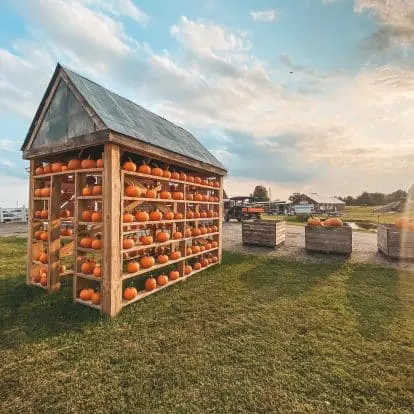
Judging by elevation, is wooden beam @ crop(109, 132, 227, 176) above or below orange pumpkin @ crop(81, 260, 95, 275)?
above

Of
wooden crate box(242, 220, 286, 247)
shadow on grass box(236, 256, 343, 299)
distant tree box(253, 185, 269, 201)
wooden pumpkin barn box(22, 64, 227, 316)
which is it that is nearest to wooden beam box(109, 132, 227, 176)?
wooden pumpkin barn box(22, 64, 227, 316)

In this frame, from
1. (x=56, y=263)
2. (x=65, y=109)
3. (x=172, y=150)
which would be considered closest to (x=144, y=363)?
(x=56, y=263)

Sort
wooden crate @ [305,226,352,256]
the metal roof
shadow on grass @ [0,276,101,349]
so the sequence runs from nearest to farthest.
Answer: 1. shadow on grass @ [0,276,101,349]
2. wooden crate @ [305,226,352,256]
3. the metal roof

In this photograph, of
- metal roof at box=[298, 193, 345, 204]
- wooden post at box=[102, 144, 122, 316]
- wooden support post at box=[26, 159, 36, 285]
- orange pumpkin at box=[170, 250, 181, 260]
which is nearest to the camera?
wooden post at box=[102, 144, 122, 316]

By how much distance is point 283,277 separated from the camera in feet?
21.8

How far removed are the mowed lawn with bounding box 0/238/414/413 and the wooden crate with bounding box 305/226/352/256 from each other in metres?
3.42

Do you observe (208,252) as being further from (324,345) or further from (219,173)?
(324,345)

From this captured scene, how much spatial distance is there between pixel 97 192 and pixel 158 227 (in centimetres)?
239

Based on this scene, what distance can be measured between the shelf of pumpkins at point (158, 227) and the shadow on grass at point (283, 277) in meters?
1.60

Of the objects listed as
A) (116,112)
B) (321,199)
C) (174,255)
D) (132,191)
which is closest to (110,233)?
(132,191)

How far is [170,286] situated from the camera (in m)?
5.89

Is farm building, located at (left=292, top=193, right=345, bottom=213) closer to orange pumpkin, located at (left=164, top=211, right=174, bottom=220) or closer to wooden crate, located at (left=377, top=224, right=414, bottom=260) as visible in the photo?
wooden crate, located at (left=377, top=224, right=414, bottom=260)

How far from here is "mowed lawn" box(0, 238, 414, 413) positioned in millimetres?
2461

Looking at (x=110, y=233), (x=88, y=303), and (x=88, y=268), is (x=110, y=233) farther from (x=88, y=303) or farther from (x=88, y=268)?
(x=88, y=303)
